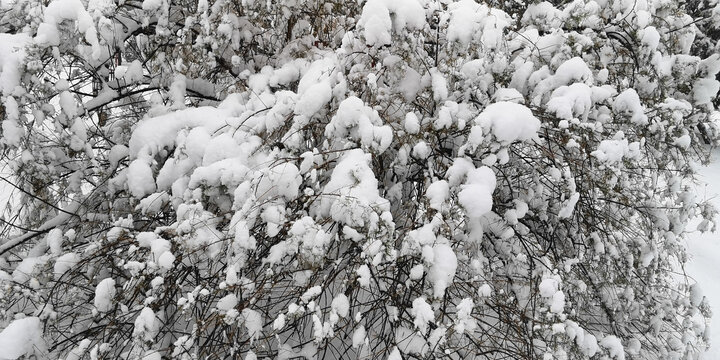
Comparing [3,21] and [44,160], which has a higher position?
[3,21]

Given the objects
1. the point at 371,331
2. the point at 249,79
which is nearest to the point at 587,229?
the point at 371,331

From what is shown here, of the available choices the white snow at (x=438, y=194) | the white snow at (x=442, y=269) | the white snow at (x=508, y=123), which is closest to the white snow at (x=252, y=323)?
the white snow at (x=442, y=269)

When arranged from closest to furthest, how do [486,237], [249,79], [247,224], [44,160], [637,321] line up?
1. [247,224]
2. [44,160]
3. [486,237]
4. [249,79]
5. [637,321]

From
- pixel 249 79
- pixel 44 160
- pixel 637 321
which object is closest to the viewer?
pixel 44 160

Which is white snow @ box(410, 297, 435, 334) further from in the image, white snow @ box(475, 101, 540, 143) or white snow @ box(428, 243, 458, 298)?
white snow @ box(475, 101, 540, 143)

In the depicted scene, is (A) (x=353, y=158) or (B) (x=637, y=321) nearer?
(A) (x=353, y=158)

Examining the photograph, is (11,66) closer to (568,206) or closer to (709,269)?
(568,206)

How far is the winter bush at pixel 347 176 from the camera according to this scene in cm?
193

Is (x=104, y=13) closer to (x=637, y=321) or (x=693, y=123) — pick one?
(x=693, y=123)

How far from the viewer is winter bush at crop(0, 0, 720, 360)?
1927 millimetres

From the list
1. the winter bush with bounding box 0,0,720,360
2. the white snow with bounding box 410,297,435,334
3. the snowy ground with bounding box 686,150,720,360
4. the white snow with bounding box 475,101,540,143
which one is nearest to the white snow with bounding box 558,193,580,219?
the winter bush with bounding box 0,0,720,360

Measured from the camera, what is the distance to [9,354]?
1.97 meters

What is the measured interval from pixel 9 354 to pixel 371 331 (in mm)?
1557

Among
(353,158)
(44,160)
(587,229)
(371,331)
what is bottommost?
(371,331)
